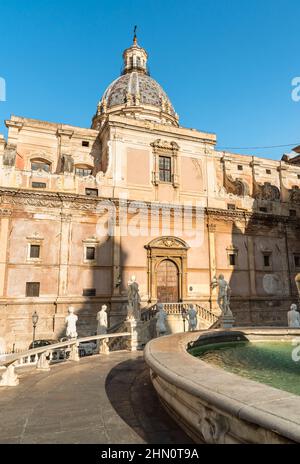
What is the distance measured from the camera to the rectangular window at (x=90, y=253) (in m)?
19.8

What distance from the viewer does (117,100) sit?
1389 inches

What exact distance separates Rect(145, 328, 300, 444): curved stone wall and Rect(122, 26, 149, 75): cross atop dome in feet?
147

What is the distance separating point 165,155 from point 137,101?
44.0 feet

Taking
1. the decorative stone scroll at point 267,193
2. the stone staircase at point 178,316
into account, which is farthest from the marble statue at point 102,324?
the decorative stone scroll at point 267,193

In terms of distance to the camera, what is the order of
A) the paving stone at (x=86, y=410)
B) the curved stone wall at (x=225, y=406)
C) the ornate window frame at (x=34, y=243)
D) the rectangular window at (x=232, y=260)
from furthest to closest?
the rectangular window at (x=232, y=260) < the ornate window frame at (x=34, y=243) < the paving stone at (x=86, y=410) < the curved stone wall at (x=225, y=406)

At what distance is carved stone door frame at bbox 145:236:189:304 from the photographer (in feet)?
68.1

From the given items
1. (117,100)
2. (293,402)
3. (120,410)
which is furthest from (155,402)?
(117,100)

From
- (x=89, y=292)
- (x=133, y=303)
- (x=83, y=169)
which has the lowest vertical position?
(x=133, y=303)

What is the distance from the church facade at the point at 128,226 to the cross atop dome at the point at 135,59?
22.0m

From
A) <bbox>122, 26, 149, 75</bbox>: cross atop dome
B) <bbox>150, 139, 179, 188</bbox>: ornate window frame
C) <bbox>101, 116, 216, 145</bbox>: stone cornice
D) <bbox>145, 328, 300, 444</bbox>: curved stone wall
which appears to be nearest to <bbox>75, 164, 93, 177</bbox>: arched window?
Result: <bbox>101, 116, 216, 145</bbox>: stone cornice

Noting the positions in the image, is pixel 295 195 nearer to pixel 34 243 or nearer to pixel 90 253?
pixel 90 253

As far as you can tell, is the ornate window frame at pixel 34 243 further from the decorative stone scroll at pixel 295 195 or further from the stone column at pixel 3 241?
the decorative stone scroll at pixel 295 195

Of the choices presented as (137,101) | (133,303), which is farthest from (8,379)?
(137,101)

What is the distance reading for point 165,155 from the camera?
2347 centimetres
